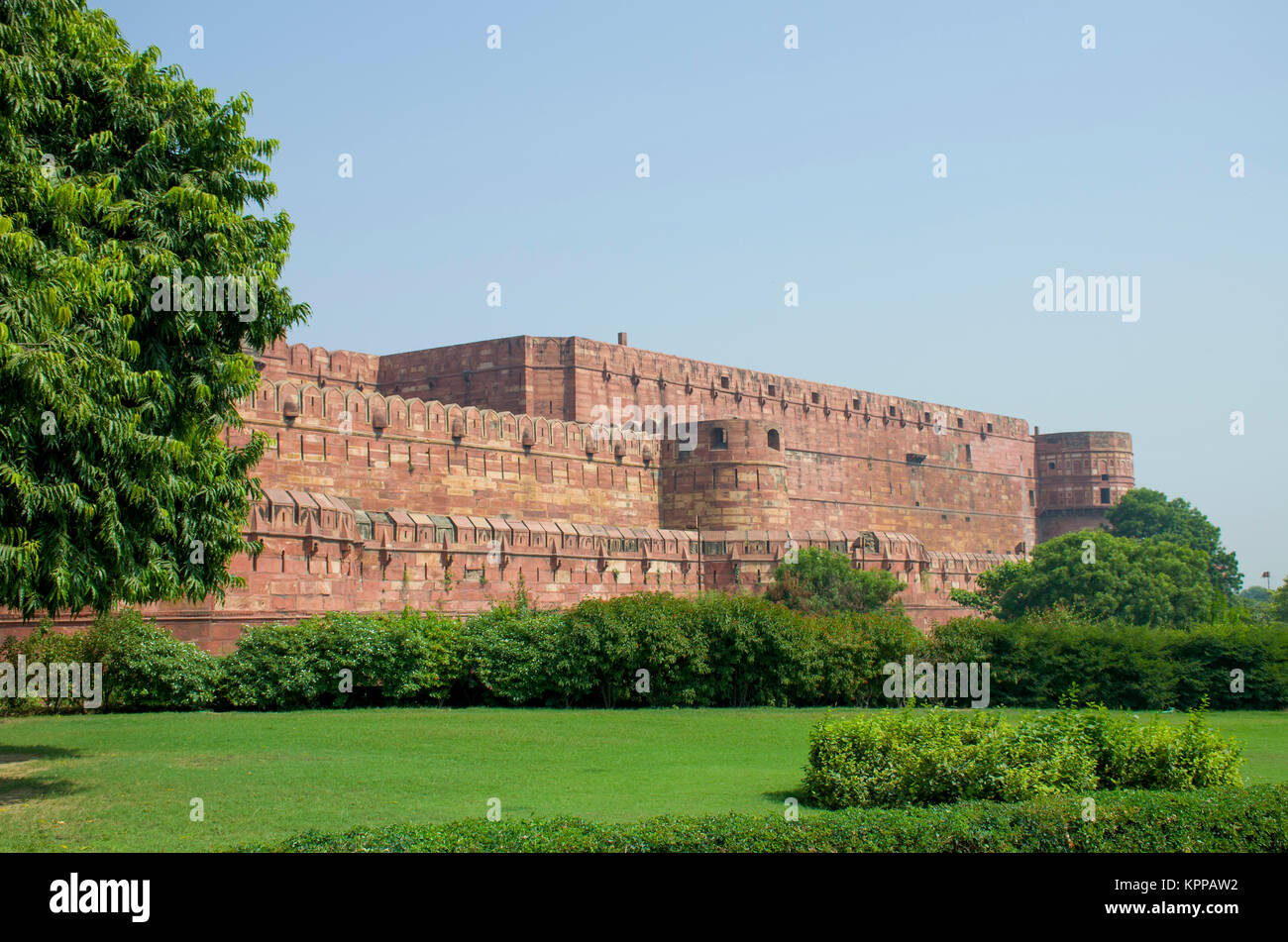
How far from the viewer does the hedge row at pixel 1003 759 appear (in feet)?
32.7

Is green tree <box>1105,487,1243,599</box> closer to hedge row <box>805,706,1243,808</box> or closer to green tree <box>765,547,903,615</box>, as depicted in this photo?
green tree <box>765,547,903,615</box>

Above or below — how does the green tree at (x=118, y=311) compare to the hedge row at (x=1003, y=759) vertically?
above

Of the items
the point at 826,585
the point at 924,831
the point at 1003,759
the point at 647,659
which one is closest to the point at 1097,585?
the point at 826,585

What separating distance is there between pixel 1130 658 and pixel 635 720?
8594 millimetres

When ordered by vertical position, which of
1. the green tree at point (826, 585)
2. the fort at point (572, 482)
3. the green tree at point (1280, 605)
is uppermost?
the fort at point (572, 482)

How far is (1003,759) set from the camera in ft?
32.8

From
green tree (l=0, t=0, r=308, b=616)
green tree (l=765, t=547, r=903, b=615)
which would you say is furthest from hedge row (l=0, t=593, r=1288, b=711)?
green tree (l=765, t=547, r=903, b=615)

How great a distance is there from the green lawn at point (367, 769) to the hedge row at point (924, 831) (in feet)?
6.31

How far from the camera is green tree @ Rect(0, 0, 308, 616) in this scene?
381 inches

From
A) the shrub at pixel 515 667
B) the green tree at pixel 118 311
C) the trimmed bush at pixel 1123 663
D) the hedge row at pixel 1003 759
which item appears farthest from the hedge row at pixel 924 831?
the trimmed bush at pixel 1123 663

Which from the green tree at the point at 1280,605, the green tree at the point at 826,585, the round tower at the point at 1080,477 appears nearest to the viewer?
the green tree at the point at 826,585

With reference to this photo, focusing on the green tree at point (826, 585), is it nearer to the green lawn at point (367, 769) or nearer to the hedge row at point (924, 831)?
the green lawn at point (367, 769)

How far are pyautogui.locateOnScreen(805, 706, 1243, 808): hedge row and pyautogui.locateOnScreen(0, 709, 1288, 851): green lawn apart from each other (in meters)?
0.73
